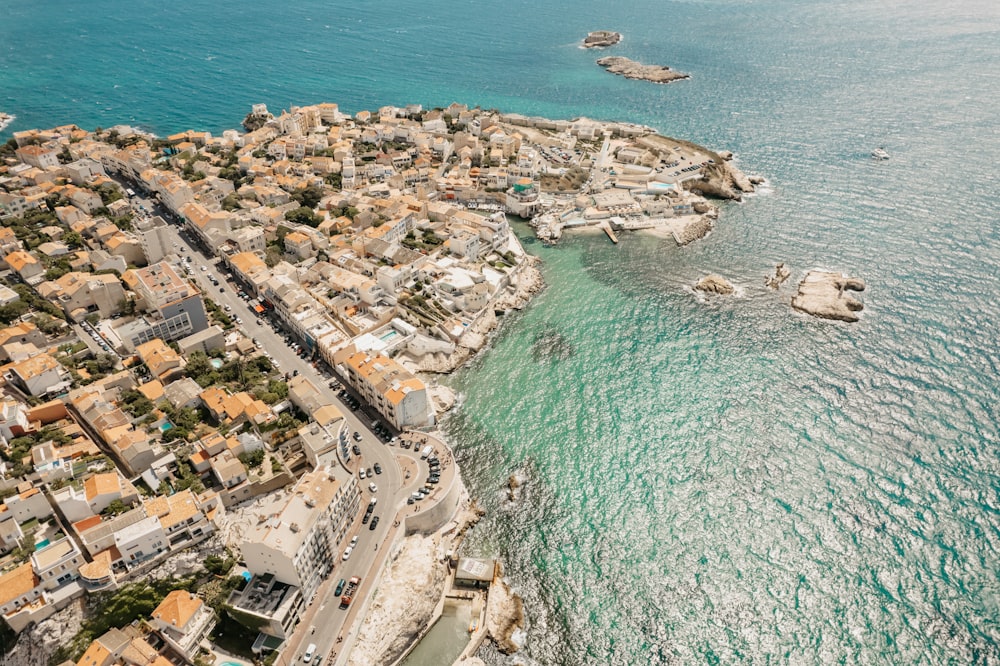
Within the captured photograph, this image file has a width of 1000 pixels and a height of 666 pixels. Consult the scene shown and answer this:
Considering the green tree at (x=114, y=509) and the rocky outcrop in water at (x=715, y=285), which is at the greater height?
the green tree at (x=114, y=509)

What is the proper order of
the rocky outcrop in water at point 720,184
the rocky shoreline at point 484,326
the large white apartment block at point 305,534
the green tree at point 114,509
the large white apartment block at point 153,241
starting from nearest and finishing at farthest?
the large white apartment block at point 305,534, the green tree at point 114,509, the rocky shoreline at point 484,326, the large white apartment block at point 153,241, the rocky outcrop in water at point 720,184

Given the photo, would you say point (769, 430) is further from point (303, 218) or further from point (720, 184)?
point (303, 218)

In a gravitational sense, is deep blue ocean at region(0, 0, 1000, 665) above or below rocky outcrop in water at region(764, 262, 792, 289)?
below

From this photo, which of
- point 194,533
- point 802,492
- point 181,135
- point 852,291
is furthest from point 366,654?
point 181,135

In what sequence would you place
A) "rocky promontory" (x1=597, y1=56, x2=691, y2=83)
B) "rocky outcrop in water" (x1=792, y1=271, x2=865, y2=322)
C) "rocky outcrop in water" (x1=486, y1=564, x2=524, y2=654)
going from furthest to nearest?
"rocky promontory" (x1=597, y1=56, x2=691, y2=83) < "rocky outcrop in water" (x1=792, y1=271, x2=865, y2=322) < "rocky outcrop in water" (x1=486, y1=564, x2=524, y2=654)

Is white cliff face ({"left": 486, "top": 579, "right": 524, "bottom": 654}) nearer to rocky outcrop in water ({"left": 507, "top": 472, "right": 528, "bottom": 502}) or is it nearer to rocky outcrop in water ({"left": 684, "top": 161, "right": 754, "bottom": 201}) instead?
rocky outcrop in water ({"left": 507, "top": 472, "right": 528, "bottom": 502})

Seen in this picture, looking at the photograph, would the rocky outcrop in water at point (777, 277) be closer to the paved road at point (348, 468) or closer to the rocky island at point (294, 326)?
the rocky island at point (294, 326)

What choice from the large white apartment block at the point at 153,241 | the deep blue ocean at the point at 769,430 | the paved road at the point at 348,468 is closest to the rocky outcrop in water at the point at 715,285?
the deep blue ocean at the point at 769,430

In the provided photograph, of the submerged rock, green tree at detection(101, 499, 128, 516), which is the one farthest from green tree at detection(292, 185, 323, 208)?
green tree at detection(101, 499, 128, 516)
